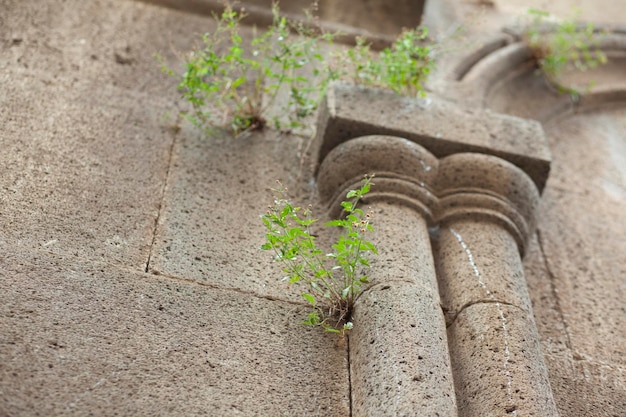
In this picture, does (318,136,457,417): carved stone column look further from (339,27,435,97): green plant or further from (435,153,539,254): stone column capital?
(339,27,435,97): green plant

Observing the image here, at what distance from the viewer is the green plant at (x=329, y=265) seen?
196 centimetres

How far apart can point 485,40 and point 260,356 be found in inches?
89.0

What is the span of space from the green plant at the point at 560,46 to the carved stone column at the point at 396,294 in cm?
142

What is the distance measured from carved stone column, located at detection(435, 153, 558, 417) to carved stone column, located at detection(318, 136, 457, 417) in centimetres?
7

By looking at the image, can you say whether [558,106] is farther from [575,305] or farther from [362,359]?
[362,359]

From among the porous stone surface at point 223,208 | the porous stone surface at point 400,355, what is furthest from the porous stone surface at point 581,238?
the porous stone surface at point 223,208

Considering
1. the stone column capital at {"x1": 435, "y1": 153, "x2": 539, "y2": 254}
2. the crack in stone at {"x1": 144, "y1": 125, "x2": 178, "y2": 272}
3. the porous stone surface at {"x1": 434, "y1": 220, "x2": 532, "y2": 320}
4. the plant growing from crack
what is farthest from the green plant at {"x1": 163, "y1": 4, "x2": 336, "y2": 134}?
the porous stone surface at {"x1": 434, "y1": 220, "x2": 532, "y2": 320}

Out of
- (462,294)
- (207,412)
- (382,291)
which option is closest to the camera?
(207,412)

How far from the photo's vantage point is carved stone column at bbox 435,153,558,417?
192 centimetres

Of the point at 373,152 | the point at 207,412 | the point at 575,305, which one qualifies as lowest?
the point at 207,412

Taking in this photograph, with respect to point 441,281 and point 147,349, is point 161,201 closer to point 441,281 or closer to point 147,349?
point 147,349

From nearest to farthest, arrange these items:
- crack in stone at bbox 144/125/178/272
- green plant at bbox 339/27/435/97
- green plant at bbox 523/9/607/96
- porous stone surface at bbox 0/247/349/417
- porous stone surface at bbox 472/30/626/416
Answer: porous stone surface at bbox 0/247/349/417 < crack in stone at bbox 144/125/178/272 < porous stone surface at bbox 472/30/626/416 < green plant at bbox 339/27/435/97 < green plant at bbox 523/9/607/96

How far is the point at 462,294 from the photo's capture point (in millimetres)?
2207

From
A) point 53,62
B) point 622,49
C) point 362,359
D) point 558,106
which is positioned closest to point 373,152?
point 362,359
